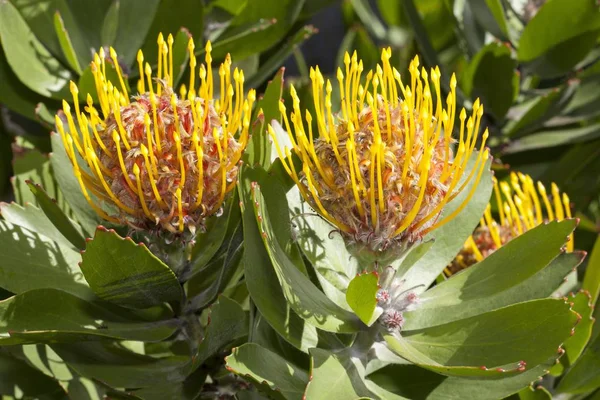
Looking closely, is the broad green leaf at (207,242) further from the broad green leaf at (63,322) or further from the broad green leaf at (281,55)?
the broad green leaf at (281,55)

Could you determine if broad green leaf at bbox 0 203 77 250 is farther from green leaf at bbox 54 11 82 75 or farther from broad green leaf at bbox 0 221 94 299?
green leaf at bbox 54 11 82 75

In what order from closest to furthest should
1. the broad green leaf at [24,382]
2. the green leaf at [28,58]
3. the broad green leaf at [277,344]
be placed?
the broad green leaf at [277,344], the broad green leaf at [24,382], the green leaf at [28,58]

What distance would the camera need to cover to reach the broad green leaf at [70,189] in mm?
828

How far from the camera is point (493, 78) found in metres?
1.12

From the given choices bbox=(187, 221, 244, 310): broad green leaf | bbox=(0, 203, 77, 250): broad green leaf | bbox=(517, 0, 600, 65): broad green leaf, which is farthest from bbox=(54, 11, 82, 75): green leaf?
bbox=(517, 0, 600, 65): broad green leaf

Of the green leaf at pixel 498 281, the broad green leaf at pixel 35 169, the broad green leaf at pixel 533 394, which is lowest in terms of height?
the broad green leaf at pixel 533 394

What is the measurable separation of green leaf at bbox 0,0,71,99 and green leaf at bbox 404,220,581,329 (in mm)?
566

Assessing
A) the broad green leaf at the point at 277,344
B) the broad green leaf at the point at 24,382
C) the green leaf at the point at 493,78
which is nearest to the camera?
the broad green leaf at the point at 277,344

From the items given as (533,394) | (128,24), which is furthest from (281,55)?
(533,394)

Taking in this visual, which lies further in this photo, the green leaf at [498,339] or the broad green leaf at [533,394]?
the broad green leaf at [533,394]

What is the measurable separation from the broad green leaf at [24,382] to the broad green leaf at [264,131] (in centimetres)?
38

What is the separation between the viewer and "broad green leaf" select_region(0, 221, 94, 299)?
0.75 metres

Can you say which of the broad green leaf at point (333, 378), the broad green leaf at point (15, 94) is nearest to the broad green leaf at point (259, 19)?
the broad green leaf at point (15, 94)

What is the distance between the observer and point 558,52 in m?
1.12
